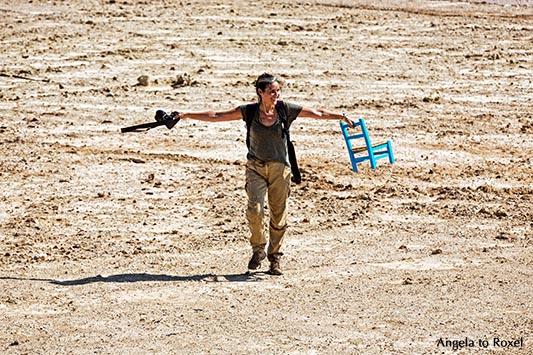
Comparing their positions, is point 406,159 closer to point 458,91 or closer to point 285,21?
point 458,91

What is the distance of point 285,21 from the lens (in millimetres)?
24906

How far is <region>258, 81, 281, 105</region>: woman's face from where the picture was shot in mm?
9422

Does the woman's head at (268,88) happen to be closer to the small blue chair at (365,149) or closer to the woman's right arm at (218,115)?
the woman's right arm at (218,115)

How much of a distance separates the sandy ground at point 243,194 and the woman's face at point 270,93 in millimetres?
1462

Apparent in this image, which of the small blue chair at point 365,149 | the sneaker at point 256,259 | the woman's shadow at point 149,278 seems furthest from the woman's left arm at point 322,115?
the small blue chair at point 365,149

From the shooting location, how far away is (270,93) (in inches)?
372

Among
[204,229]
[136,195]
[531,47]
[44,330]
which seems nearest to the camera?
[44,330]

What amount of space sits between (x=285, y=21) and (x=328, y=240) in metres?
14.3

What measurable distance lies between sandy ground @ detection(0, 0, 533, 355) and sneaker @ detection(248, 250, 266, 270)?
147 millimetres

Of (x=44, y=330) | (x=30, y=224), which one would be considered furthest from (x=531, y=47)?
(x=44, y=330)

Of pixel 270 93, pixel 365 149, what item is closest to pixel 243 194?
pixel 365 149

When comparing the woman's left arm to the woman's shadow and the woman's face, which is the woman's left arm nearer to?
the woman's face

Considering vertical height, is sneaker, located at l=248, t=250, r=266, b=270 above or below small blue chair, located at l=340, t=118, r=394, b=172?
below

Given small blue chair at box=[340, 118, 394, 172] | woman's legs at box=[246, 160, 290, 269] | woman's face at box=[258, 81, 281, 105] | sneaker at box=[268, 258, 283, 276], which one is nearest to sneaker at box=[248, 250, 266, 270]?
woman's legs at box=[246, 160, 290, 269]
